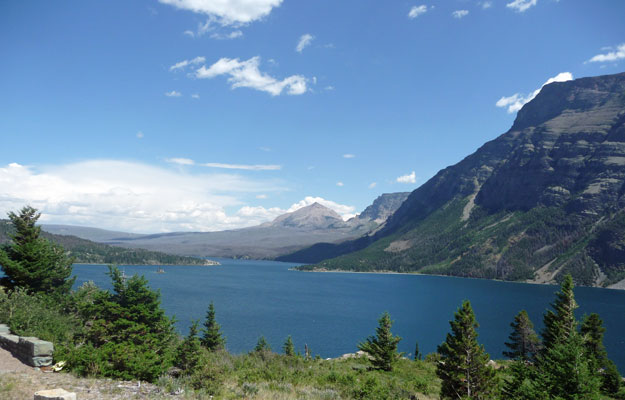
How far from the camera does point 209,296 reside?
156 metres

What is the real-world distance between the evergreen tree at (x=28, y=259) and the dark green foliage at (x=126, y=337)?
14.3 metres

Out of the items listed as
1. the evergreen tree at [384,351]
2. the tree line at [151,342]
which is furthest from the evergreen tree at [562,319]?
the evergreen tree at [384,351]

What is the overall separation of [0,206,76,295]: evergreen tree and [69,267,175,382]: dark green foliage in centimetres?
1427

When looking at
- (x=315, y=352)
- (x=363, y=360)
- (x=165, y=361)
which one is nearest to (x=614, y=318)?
(x=315, y=352)

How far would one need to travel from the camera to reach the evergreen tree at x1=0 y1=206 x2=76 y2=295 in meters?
35.9

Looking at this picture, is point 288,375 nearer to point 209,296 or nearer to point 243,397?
point 243,397

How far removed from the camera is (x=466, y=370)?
92.1ft

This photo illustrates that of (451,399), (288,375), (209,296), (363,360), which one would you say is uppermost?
(288,375)

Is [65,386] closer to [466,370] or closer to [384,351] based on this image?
[466,370]

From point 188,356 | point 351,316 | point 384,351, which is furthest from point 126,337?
point 351,316

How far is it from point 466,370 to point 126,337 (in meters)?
24.1

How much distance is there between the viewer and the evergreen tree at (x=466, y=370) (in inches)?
1092

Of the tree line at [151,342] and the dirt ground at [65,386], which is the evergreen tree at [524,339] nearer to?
the tree line at [151,342]

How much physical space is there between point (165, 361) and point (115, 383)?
123 inches
